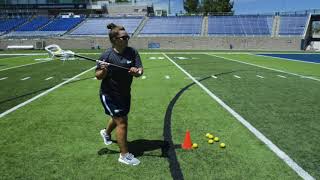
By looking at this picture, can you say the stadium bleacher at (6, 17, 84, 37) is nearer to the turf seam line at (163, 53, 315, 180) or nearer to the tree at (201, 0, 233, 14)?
the tree at (201, 0, 233, 14)

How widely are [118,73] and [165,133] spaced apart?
2209 millimetres

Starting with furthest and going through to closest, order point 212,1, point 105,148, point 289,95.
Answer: point 212,1 → point 289,95 → point 105,148

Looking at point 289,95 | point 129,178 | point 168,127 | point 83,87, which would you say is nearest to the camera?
point 129,178

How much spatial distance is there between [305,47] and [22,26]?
4774cm

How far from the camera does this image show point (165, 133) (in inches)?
302

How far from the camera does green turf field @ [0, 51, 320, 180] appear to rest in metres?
5.66

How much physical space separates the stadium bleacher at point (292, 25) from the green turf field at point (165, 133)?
50071 mm

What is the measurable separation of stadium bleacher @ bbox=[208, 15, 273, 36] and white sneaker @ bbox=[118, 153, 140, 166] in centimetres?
5853

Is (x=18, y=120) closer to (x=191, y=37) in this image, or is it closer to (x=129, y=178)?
(x=129, y=178)

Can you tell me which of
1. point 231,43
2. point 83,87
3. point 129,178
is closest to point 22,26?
point 231,43

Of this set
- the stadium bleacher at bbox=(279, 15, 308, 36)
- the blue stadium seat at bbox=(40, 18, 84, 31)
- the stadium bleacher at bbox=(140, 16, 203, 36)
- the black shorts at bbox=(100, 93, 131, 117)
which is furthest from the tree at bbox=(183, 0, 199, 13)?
the black shorts at bbox=(100, 93, 131, 117)

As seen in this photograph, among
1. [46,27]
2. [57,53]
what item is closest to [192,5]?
[46,27]

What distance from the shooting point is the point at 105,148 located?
6.70 metres

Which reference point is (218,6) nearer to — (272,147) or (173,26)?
(173,26)
